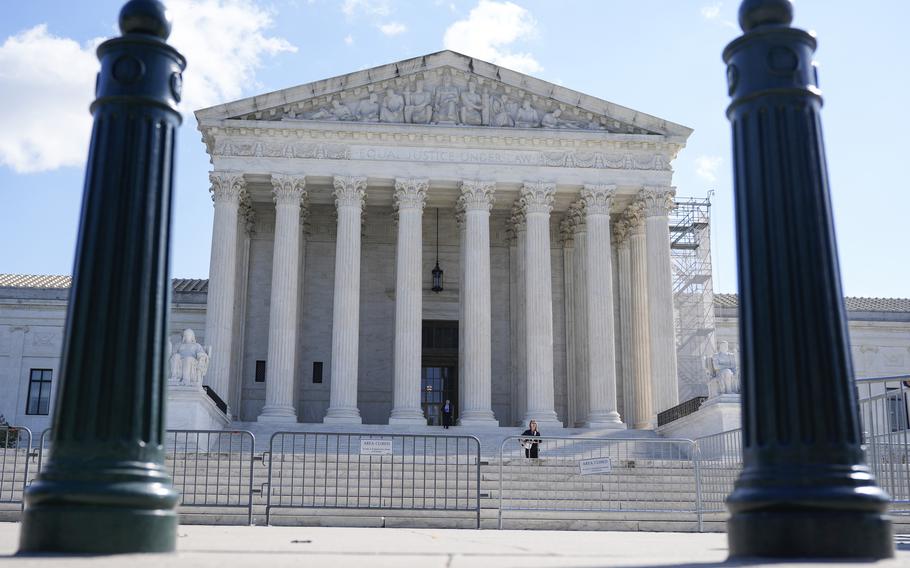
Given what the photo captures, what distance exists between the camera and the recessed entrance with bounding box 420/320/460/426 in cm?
4425

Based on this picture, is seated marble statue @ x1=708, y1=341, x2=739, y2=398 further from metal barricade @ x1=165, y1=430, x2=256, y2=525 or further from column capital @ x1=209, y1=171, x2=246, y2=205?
A: column capital @ x1=209, y1=171, x2=246, y2=205

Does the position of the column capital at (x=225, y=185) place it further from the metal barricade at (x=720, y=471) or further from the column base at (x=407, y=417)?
the metal barricade at (x=720, y=471)

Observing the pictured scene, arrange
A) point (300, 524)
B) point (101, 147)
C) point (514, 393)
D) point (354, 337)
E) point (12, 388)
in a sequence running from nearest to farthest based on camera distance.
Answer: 1. point (101, 147)
2. point (300, 524)
3. point (354, 337)
4. point (514, 393)
5. point (12, 388)

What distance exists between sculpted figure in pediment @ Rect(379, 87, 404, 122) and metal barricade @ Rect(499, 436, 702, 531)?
57.3 ft

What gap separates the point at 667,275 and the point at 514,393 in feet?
27.6

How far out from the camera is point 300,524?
18375 millimetres

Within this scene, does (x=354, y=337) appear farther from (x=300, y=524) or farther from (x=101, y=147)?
(x=101, y=147)

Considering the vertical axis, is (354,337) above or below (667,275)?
below

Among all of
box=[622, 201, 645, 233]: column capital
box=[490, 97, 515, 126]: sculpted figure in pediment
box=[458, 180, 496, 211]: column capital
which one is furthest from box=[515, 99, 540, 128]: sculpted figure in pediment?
box=[622, 201, 645, 233]: column capital

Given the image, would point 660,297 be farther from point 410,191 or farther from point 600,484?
point 600,484

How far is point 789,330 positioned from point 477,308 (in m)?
32.2

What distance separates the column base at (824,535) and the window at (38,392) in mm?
46336

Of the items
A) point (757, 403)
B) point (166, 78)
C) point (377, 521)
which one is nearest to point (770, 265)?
point (757, 403)

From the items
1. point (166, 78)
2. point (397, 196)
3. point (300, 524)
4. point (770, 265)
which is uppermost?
point (397, 196)
